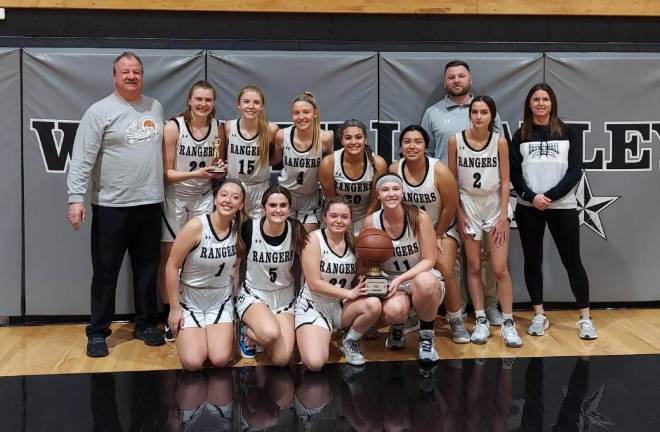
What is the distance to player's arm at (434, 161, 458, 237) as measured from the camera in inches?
163

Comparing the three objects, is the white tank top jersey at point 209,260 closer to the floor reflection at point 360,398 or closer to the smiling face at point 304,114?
the floor reflection at point 360,398

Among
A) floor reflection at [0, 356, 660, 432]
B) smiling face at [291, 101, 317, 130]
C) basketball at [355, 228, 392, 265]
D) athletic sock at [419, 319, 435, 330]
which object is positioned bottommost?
floor reflection at [0, 356, 660, 432]

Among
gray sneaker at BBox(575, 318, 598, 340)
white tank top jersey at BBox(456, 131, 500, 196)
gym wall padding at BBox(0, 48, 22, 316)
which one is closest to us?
white tank top jersey at BBox(456, 131, 500, 196)

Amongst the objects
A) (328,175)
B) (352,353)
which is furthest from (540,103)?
(352,353)

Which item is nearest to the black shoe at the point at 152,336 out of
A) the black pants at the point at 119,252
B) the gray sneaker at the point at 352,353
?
the black pants at the point at 119,252

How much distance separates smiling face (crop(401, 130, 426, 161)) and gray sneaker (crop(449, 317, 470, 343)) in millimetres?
1080

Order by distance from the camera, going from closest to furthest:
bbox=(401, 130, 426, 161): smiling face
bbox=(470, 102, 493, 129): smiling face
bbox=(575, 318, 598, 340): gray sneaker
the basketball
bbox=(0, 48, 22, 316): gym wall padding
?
the basketball
bbox=(401, 130, 426, 161): smiling face
bbox=(470, 102, 493, 129): smiling face
bbox=(575, 318, 598, 340): gray sneaker
bbox=(0, 48, 22, 316): gym wall padding

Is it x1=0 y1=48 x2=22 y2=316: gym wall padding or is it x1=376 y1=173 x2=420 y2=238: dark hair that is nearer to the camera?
x1=376 y1=173 x2=420 y2=238: dark hair

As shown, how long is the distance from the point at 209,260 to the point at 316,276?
61cm

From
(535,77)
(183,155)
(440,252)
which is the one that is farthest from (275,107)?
(535,77)

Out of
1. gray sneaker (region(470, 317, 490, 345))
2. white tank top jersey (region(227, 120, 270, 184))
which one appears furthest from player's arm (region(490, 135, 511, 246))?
white tank top jersey (region(227, 120, 270, 184))

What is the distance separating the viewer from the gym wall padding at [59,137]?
4613 mm

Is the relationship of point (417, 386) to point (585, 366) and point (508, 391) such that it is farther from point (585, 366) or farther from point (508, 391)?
point (585, 366)

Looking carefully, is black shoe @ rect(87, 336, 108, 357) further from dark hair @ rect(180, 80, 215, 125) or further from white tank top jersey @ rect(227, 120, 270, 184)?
dark hair @ rect(180, 80, 215, 125)
